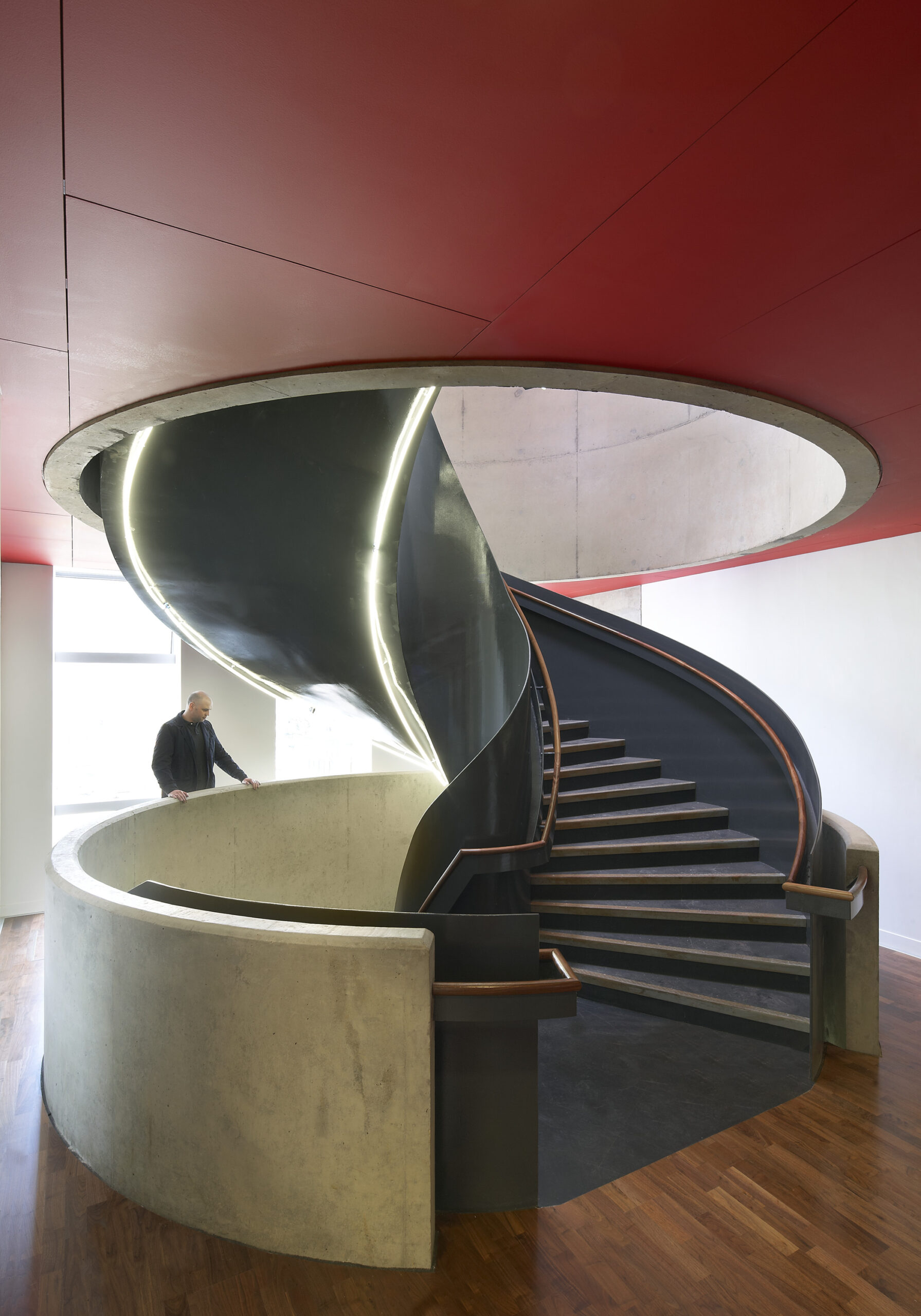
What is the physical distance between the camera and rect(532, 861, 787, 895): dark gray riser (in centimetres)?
416

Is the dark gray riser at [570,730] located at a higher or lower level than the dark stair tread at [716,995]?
higher

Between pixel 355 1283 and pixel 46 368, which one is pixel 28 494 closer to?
pixel 46 368

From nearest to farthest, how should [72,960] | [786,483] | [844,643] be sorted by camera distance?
1. [72,960]
2. [786,483]
3. [844,643]

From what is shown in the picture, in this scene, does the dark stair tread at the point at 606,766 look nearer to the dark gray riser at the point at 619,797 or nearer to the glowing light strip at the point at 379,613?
the dark gray riser at the point at 619,797

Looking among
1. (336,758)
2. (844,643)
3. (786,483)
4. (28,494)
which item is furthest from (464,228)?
(336,758)

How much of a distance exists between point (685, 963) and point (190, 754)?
358cm

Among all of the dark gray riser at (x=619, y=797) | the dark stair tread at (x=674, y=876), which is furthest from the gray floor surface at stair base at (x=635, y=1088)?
the dark gray riser at (x=619, y=797)

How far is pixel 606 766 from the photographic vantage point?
5.31m

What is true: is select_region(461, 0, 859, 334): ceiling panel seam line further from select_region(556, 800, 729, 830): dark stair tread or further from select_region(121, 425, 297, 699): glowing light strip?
select_region(556, 800, 729, 830): dark stair tread

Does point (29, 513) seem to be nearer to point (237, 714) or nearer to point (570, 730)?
point (237, 714)

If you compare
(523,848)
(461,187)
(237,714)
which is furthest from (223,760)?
(461,187)

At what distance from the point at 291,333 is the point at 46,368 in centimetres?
85

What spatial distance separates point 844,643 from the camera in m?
5.70

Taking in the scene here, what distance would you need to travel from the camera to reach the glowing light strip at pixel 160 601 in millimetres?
3393
